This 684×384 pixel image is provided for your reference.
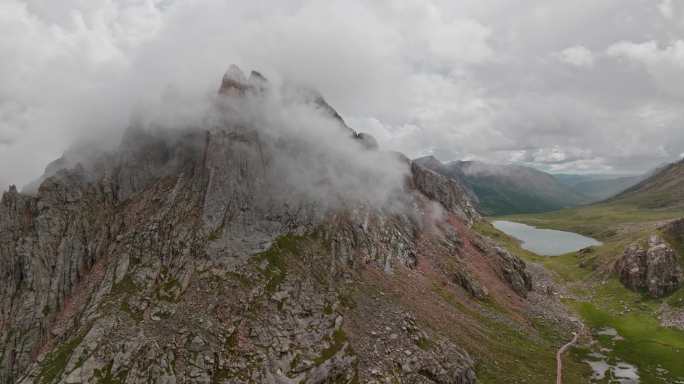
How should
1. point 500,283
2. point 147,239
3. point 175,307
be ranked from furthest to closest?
point 500,283
point 147,239
point 175,307

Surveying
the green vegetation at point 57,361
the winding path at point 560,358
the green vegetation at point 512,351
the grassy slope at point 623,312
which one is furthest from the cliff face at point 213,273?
the grassy slope at point 623,312

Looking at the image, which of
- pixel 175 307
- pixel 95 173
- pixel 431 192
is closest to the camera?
pixel 175 307

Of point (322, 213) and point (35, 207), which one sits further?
point (322, 213)

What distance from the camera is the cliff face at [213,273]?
172ft

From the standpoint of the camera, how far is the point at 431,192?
372ft

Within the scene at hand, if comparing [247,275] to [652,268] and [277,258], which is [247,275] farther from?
[652,268]

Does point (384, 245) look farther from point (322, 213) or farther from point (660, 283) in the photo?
point (660, 283)

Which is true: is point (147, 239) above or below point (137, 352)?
above

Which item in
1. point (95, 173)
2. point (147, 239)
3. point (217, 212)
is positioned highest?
point (95, 173)

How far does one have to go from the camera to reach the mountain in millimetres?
53156

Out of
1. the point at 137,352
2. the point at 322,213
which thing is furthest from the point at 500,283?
the point at 137,352

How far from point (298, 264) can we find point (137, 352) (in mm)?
27345

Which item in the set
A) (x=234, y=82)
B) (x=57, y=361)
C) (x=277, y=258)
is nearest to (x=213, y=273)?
(x=277, y=258)

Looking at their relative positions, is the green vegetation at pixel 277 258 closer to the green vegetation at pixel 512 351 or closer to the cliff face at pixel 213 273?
the cliff face at pixel 213 273
